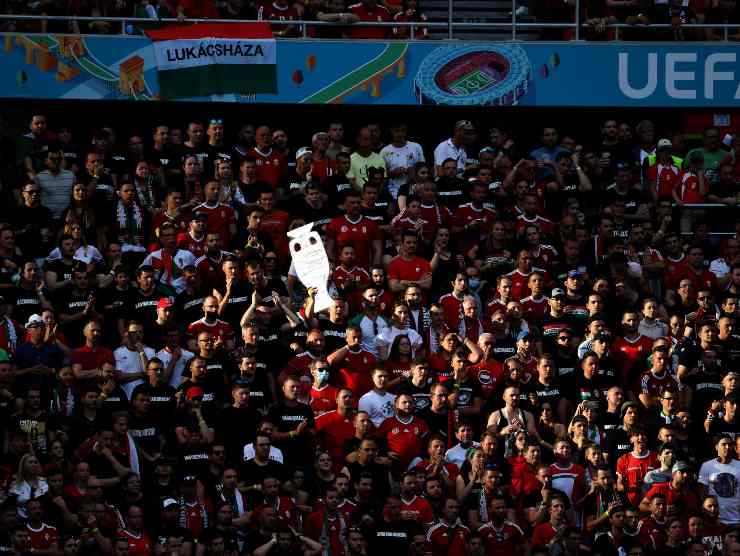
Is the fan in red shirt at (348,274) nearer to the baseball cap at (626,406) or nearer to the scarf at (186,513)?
the baseball cap at (626,406)

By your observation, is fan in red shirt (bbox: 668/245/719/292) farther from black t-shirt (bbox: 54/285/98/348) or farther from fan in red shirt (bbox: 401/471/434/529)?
black t-shirt (bbox: 54/285/98/348)

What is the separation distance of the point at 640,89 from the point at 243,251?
5.97 m

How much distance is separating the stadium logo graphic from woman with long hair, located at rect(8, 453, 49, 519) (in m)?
8.02

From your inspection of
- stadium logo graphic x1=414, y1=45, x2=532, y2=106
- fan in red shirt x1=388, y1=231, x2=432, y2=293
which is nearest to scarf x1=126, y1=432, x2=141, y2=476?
fan in red shirt x1=388, y1=231, x2=432, y2=293

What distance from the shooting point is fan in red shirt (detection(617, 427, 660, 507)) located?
1886cm

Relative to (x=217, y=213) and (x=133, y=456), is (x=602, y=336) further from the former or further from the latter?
(x=133, y=456)

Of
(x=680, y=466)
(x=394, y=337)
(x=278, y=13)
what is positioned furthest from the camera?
(x=278, y=13)

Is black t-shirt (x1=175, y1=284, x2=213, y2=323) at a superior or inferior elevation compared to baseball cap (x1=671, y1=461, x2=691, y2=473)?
superior

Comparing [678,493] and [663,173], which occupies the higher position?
[663,173]

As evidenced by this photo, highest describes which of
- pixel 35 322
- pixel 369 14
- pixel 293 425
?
pixel 369 14

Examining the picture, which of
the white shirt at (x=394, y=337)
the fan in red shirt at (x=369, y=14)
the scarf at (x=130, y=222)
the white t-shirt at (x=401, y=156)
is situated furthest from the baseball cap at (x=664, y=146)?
the scarf at (x=130, y=222)

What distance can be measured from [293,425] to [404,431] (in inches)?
42.6

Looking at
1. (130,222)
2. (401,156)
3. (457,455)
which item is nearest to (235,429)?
(457,455)

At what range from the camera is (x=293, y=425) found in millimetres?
18734
